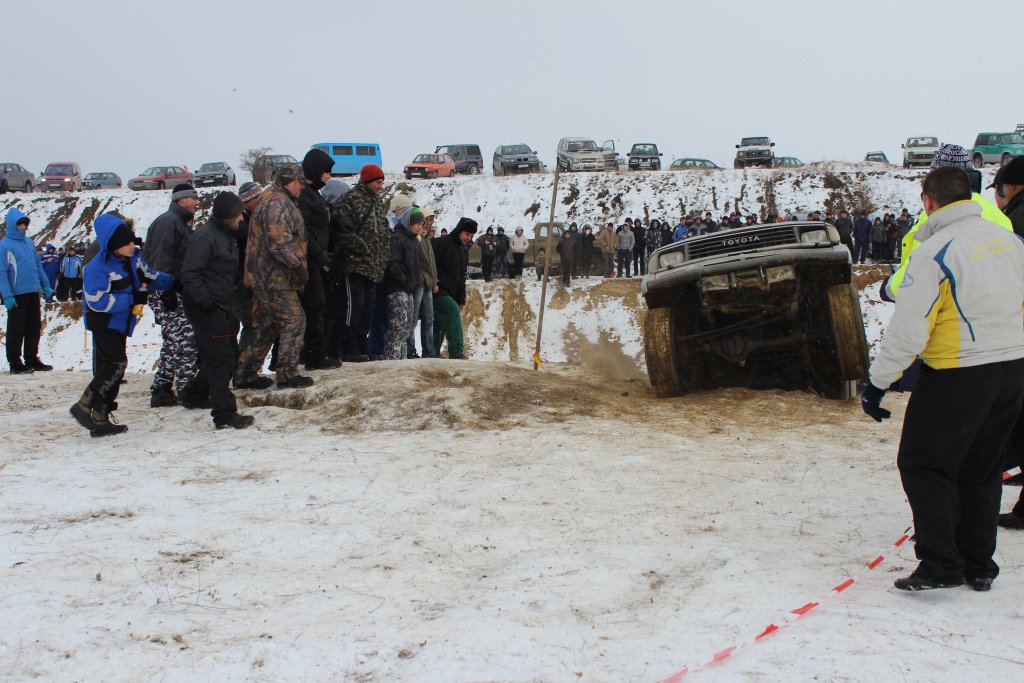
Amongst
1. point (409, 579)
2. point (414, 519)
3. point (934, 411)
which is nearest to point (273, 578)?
point (409, 579)

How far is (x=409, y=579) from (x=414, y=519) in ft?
2.45

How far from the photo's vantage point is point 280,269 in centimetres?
717

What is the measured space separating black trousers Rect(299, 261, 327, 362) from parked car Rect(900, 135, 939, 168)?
109 ft

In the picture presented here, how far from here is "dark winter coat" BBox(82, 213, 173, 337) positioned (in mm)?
6246

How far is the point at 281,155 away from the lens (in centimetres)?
3894

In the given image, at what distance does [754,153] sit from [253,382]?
33.3 m

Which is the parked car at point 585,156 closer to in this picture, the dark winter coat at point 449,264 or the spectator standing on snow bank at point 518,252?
the spectator standing on snow bank at point 518,252

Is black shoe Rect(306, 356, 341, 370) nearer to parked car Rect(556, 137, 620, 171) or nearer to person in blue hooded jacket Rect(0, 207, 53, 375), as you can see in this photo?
person in blue hooded jacket Rect(0, 207, 53, 375)

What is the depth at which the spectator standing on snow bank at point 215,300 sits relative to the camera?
646 cm

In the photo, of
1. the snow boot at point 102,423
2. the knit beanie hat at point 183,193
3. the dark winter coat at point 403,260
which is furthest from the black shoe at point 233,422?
the dark winter coat at point 403,260

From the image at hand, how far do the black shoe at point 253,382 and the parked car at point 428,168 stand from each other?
32087mm

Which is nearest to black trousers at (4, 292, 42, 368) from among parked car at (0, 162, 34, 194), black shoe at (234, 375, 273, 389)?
black shoe at (234, 375, 273, 389)

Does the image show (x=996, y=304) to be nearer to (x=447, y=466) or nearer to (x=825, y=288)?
(x=447, y=466)

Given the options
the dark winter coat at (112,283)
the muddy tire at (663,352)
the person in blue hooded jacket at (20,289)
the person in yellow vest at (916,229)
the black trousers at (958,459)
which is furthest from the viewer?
the person in blue hooded jacket at (20,289)
